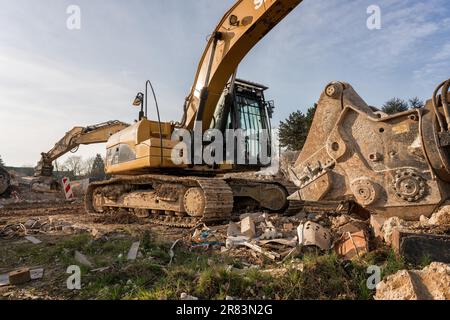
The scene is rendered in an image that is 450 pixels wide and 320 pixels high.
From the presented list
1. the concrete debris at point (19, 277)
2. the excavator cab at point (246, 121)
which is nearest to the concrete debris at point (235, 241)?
the concrete debris at point (19, 277)

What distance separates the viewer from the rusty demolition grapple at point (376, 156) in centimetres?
309

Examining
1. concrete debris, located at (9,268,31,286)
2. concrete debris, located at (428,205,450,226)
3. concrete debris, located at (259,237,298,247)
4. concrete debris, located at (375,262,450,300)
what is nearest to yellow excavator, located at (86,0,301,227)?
concrete debris, located at (259,237,298,247)

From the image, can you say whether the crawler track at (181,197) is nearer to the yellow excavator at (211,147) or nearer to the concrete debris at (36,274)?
the yellow excavator at (211,147)

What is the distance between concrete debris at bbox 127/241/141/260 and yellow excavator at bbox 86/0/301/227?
70.2 inches

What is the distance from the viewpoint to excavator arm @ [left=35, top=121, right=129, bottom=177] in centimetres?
1415

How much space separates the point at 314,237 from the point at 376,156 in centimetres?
112

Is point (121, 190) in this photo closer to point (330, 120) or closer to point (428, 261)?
point (330, 120)

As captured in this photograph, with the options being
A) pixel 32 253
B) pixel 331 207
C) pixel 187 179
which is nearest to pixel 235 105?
pixel 187 179

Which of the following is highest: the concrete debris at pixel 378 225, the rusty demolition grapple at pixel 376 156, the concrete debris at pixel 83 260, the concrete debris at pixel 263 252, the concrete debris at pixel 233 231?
the rusty demolition grapple at pixel 376 156

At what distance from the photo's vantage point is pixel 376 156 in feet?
11.3

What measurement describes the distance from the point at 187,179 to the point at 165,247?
2.33m

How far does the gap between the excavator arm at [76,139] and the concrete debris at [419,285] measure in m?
12.4

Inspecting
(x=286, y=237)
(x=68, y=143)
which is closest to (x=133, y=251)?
(x=286, y=237)

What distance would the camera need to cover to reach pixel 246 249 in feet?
12.9
